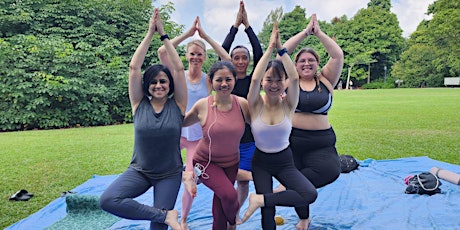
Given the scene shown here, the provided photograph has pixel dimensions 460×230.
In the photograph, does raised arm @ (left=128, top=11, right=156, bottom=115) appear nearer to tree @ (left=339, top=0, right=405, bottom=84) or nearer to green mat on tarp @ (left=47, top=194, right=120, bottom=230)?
green mat on tarp @ (left=47, top=194, right=120, bottom=230)

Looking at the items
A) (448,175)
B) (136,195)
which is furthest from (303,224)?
(448,175)

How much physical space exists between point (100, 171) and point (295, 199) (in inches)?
191

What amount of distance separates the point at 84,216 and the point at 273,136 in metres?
2.56

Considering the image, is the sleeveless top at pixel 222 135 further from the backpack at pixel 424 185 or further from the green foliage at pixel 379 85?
the green foliage at pixel 379 85

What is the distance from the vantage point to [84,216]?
4.04 metres

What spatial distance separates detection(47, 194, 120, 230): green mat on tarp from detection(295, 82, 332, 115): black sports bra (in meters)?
2.56

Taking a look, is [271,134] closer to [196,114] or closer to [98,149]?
Result: [196,114]

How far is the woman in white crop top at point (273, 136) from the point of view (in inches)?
119

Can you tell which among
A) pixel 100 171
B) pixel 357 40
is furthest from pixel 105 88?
pixel 357 40

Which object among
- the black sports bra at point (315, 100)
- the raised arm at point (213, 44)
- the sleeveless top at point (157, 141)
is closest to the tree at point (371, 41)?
the black sports bra at point (315, 100)

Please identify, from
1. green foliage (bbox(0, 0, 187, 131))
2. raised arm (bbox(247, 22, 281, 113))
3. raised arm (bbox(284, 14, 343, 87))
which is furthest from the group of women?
green foliage (bbox(0, 0, 187, 131))

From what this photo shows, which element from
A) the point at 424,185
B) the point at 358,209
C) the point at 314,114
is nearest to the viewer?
the point at 314,114

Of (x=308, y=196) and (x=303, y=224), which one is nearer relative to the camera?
(x=308, y=196)

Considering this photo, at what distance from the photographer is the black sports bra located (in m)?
3.50
